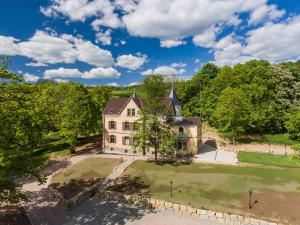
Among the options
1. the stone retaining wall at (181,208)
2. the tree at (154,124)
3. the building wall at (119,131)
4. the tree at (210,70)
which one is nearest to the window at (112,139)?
the building wall at (119,131)

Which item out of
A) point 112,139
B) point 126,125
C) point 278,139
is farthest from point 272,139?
point 112,139

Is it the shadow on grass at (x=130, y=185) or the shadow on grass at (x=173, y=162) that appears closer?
the shadow on grass at (x=130, y=185)

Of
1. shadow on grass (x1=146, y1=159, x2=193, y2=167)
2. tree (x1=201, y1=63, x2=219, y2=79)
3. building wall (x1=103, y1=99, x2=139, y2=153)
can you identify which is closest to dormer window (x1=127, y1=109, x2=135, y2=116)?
building wall (x1=103, y1=99, x2=139, y2=153)

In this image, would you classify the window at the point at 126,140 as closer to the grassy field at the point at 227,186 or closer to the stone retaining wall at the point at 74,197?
the grassy field at the point at 227,186

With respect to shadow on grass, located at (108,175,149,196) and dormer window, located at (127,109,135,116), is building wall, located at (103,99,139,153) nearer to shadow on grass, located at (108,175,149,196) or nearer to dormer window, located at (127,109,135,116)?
dormer window, located at (127,109,135,116)

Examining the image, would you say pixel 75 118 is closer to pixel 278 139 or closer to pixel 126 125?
pixel 126 125

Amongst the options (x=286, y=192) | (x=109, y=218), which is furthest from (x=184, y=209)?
(x=286, y=192)
